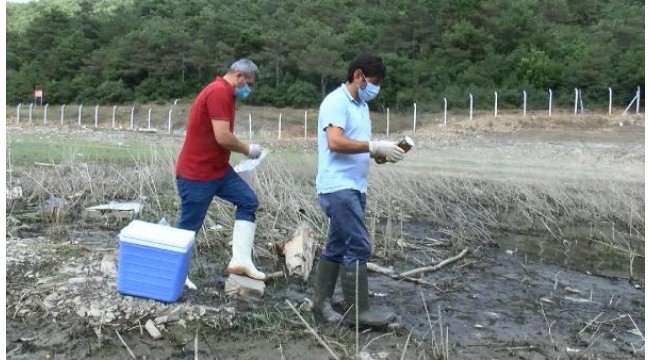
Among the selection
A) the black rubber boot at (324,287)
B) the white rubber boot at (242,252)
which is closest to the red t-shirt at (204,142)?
the white rubber boot at (242,252)

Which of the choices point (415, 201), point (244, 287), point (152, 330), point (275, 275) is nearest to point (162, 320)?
point (152, 330)

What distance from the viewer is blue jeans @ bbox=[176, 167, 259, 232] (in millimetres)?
4020

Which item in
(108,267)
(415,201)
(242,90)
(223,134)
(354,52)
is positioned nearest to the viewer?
(223,134)

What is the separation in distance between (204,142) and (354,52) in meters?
39.6

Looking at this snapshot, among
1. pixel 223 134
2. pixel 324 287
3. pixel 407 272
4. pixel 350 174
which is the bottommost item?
pixel 407 272

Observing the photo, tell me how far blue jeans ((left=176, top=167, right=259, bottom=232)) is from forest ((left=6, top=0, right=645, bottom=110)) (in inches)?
1179

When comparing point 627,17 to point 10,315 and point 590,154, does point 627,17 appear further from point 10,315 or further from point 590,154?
point 10,315

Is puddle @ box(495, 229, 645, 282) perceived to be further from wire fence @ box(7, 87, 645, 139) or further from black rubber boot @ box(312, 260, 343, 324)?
wire fence @ box(7, 87, 645, 139)

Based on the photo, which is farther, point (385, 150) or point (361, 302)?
point (361, 302)

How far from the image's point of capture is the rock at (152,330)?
10.9 feet

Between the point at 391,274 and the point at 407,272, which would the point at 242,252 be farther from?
the point at 407,272

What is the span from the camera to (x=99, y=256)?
184 inches

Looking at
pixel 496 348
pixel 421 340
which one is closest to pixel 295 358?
pixel 421 340

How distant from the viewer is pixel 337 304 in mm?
3990
